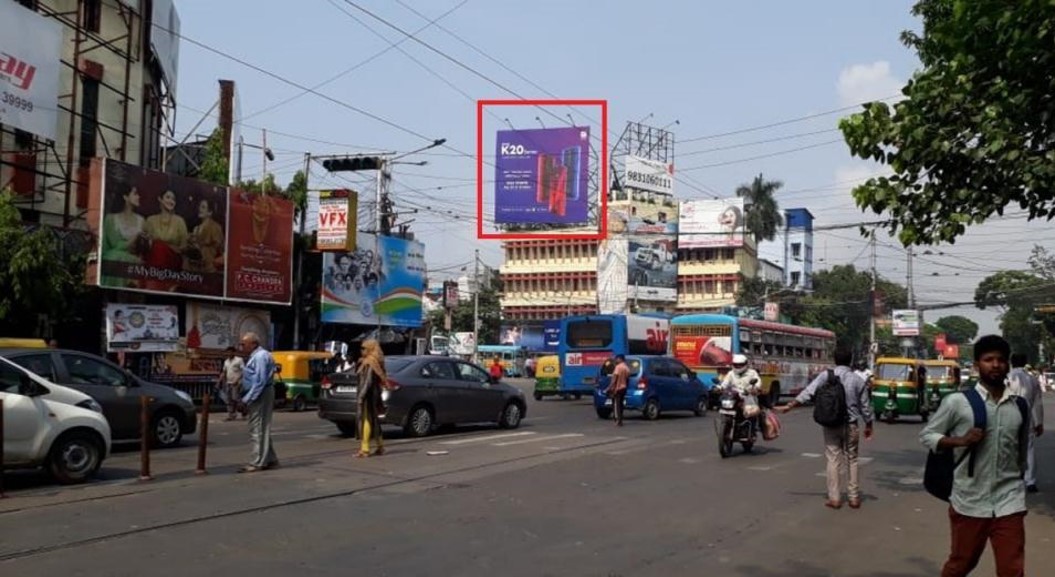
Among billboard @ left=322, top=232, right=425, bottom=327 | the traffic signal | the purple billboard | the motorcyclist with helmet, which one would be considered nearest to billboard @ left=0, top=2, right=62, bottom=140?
billboard @ left=322, top=232, right=425, bottom=327

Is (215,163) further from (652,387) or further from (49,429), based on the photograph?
(49,429)

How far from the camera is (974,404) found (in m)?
5.57

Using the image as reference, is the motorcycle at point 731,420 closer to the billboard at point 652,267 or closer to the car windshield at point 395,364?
the car windshield at point 395,364

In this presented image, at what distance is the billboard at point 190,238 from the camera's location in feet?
89.6

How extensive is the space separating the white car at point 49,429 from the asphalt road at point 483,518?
1.06 ft

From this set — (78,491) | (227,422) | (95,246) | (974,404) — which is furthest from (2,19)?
(974,404)

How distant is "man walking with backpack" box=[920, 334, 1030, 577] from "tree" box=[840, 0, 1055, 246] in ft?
14.1

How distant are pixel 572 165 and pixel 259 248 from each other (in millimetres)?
20228

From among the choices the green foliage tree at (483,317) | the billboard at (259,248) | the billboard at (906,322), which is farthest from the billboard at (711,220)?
the billboard at (259,248)

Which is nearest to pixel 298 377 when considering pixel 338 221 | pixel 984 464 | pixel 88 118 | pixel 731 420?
pixel 338 221

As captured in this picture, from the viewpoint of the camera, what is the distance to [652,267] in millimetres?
86688

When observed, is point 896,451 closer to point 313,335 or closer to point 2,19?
point 2,19

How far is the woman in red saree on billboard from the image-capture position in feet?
93.6

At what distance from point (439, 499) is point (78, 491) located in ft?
13.4
